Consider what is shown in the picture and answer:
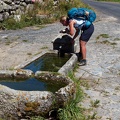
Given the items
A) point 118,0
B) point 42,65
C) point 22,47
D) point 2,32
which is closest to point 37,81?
point 42,65

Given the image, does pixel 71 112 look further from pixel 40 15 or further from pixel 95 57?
pixel 40 15

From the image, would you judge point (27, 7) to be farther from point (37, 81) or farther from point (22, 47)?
point (37, 81)

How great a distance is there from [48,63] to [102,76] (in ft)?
4.25

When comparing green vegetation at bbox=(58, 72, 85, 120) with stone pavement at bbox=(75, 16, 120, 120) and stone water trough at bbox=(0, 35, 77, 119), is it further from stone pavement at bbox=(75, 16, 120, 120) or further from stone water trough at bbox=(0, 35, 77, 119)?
stone pavement at bbox=(75, 16, 120, 120)

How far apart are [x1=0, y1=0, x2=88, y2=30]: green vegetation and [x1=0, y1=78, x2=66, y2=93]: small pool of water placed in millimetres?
7914

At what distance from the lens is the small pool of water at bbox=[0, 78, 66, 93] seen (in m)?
5.33

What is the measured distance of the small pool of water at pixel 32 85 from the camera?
5.33 meters

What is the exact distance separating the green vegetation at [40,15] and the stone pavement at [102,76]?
385 centimetres

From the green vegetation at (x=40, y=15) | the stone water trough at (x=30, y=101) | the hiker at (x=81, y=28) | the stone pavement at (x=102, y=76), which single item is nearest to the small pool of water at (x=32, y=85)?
the stone water trough at (x=30, y=101)

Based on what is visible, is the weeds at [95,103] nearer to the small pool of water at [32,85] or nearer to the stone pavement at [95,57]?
the stone pavement at [95,57]

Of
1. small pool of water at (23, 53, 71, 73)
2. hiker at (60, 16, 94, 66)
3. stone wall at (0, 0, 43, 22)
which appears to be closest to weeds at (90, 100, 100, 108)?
small pool of water at (23, 53, 71, 73)

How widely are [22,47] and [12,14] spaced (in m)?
4.63

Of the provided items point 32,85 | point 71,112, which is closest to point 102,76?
point 32,85

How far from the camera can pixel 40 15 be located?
14.6 metres
